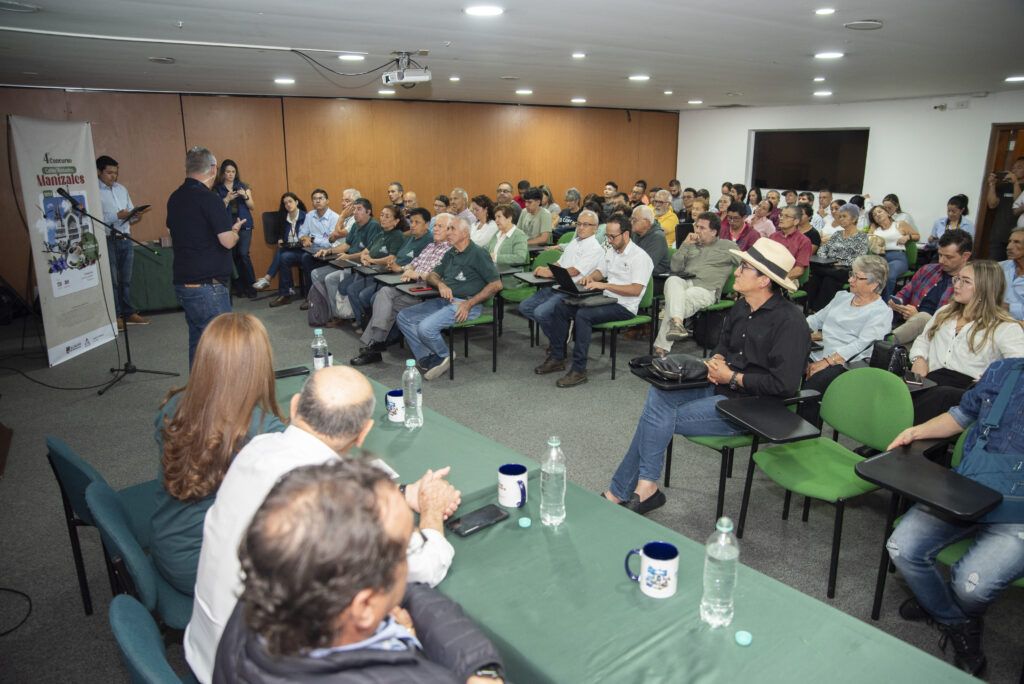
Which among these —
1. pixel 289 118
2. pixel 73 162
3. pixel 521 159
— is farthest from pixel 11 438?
pixel 521 159

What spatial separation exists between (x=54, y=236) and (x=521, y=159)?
7.96 m

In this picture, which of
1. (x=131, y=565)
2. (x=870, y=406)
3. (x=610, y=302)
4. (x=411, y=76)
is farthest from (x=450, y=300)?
(x=131, y=565)

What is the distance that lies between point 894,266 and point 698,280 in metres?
3.01

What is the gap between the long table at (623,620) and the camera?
1337mm

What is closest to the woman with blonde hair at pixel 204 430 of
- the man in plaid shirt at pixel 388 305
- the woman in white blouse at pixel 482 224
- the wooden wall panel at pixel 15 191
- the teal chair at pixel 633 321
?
the teal chair at pixel 633 321

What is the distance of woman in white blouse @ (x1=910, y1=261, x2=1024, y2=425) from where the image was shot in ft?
10.6

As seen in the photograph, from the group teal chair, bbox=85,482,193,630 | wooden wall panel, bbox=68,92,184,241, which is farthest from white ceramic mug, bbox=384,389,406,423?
wooden wall panel, bbox=68,92,184,241

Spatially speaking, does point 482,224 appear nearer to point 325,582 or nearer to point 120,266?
point 120,266

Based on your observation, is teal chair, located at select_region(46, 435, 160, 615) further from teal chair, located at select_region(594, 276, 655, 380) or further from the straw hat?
teal chair, located at select_region(594, 276, 655, 380)

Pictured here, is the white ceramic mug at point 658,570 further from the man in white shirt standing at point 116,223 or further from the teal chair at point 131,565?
the man in white shirt standing at point 116,223

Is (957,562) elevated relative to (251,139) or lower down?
lower down

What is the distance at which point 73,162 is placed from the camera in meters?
5.73

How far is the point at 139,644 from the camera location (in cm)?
126

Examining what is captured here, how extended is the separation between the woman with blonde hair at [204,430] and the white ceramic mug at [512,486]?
727 mm
